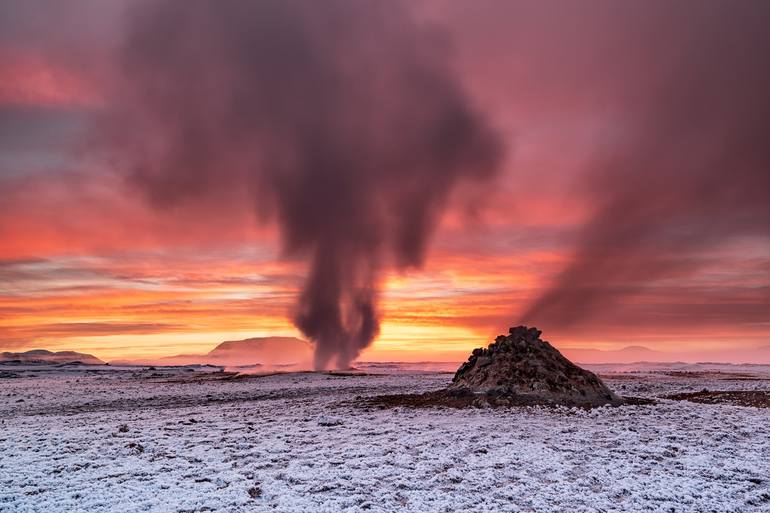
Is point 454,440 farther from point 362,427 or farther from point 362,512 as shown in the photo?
point 362,512

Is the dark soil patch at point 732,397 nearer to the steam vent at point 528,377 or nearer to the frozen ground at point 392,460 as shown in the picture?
the frozen ground at point 392,460

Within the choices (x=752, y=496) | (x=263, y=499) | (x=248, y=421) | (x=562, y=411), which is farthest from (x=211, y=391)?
(x=752, y=496)

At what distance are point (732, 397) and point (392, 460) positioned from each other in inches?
1012

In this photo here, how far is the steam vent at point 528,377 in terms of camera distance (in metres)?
25.2

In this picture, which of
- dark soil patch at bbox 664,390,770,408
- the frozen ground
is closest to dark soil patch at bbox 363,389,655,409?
the frozen ground

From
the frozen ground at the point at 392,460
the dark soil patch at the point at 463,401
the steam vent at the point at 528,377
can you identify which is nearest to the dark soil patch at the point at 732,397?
the frozen ground at the point at 392,460

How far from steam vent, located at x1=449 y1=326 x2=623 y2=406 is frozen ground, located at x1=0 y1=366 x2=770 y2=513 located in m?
2.09

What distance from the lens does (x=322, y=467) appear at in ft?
44.2

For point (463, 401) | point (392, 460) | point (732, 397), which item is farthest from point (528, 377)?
point (392, 460)

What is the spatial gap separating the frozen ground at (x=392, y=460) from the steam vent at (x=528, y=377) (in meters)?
2.09

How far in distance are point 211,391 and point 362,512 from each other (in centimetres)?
2985

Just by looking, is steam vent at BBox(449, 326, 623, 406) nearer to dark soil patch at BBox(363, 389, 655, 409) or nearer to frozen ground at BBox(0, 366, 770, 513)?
dark soil patch at BBox(363, 389, 655, 409)

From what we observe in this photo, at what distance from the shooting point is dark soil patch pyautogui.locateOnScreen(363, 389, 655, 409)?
24.6m

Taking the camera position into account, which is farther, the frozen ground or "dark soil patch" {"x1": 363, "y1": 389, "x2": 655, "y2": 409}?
"dark soil patch" {"x1": 363, "y1": 389, "x2": 655, "y2": 409}
